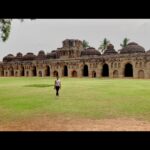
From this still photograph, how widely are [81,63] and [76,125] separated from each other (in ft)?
172

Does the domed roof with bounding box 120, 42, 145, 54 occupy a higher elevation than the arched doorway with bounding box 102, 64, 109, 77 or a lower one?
higher

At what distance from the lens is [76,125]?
12.4 meters

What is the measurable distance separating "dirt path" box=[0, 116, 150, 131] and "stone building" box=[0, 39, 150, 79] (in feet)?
138

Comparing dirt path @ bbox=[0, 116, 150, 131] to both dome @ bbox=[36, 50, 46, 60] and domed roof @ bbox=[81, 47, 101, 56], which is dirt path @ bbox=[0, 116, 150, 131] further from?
dome @ bbox=[36, 50, 46, 60]

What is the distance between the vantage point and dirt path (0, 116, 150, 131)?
11742 millimetres

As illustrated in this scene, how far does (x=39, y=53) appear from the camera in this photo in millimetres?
80062

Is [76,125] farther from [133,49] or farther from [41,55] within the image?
[41,55]

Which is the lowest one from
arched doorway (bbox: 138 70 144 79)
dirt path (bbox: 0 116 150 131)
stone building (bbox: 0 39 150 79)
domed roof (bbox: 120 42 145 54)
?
dirt path (bbox: 0 116 150 131)

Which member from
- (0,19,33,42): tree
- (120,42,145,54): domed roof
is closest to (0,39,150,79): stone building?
(120,42,145,54): domed roof

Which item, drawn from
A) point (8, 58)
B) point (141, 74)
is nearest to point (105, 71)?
point (141, 74)
